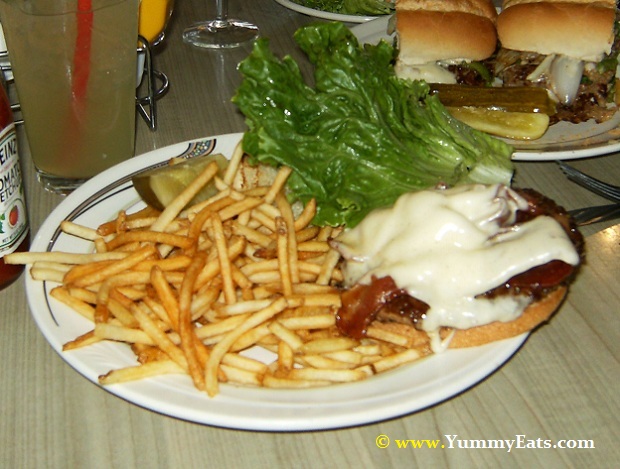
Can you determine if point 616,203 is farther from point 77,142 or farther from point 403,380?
point 77,142

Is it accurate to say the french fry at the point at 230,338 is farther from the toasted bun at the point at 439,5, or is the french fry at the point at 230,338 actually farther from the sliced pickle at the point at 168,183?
the toasted bun at the point at 439,5

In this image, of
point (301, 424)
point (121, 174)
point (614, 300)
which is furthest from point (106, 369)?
point (614, 300)

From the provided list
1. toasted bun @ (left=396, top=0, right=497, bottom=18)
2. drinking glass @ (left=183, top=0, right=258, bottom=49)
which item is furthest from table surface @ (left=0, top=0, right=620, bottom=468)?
Result: drinking glass @ (left=183, top=0, right=258, bottom=49)

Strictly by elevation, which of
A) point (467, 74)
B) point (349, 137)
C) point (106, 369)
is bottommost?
point (467, 74)

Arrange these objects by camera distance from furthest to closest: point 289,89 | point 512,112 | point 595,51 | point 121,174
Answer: point 595,51 → point 512,112 → point 121,174 → point 289,89

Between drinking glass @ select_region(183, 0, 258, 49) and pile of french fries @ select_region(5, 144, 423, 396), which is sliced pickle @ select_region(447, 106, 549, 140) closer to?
pile of french fries @ select_region(5, 144, 423, 396)

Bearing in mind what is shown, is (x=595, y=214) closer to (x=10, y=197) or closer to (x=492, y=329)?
(x=492, y=329)
